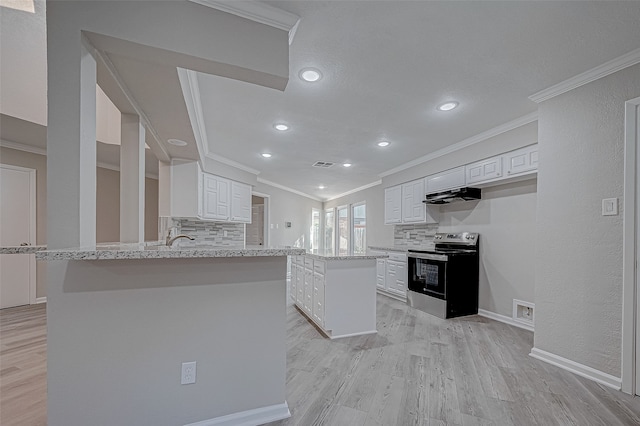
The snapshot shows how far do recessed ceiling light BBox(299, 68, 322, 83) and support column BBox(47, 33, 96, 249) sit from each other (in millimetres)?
1386

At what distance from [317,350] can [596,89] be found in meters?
3.26

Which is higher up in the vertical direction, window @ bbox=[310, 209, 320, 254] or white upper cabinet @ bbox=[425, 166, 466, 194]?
white upper cabinet @ bbox=[425, 166, 466, 194]

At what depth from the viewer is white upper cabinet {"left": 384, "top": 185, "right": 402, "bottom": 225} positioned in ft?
17.6

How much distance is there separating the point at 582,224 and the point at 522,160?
3.67 feet

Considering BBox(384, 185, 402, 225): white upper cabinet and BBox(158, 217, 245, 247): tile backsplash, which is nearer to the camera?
BBox(158, 217, 245, 247): tile backsplash

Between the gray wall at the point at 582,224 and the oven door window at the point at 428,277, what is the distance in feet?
4.16

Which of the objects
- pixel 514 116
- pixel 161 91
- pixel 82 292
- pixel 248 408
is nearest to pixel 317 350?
pixel 248 408

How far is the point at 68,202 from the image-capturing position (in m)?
1.35

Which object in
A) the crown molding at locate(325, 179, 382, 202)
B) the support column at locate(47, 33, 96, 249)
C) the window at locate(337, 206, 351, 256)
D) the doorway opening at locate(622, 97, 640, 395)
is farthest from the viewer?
the window at locate(337, 206, 351, 256)

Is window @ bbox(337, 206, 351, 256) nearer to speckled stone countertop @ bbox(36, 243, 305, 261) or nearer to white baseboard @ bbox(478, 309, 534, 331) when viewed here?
white baseboard @ bbox(478, 309, 534, 331)

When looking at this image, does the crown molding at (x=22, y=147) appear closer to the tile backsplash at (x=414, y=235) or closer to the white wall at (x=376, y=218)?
the white wall at (x=376, y=218)

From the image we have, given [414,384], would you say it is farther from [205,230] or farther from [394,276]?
[205,230]

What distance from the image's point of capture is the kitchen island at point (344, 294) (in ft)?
10.1

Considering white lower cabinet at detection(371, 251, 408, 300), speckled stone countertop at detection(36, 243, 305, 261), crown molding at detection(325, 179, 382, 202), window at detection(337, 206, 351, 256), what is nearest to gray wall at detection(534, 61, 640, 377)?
white lower cabinet at detection(371, 251, 408, 300)
